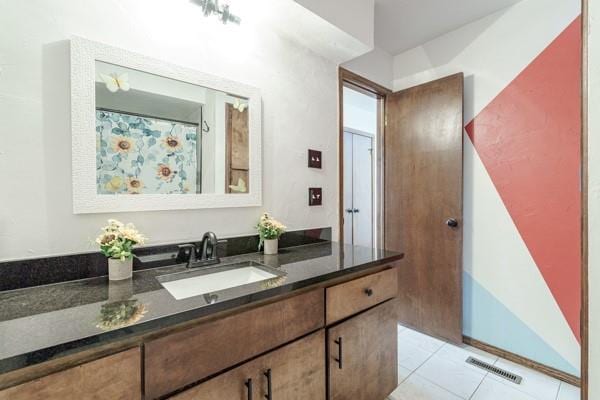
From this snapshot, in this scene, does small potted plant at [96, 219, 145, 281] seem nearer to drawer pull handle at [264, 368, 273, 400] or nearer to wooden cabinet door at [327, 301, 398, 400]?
drawer pull handle at [264, 368, 273, 400]

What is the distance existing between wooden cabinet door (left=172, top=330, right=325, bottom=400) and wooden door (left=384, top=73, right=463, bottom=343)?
1.51 meters

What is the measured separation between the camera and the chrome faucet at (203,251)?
4.07ft

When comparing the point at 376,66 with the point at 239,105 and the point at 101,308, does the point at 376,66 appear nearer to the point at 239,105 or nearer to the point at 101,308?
the point at 239,105

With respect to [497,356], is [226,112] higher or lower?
higher

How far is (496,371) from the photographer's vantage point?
6.01 feet

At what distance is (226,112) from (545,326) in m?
2.38

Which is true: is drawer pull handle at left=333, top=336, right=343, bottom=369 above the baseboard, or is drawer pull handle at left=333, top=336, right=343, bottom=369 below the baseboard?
above

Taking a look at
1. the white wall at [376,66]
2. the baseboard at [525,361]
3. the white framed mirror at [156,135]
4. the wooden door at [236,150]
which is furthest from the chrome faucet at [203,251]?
the baseboard at [525,361]

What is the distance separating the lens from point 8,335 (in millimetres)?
602

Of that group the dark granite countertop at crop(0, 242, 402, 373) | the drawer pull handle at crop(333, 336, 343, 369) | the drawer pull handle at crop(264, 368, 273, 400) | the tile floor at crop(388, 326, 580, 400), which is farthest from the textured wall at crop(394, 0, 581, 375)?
the drawer pull handle at crop(264, 368, 273, 400)

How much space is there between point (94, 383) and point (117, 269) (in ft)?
1.51

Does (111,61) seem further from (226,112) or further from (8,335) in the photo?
(8,335)

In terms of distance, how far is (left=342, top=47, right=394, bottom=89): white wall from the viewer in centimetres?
220

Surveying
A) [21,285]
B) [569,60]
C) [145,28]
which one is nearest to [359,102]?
[569,60]
